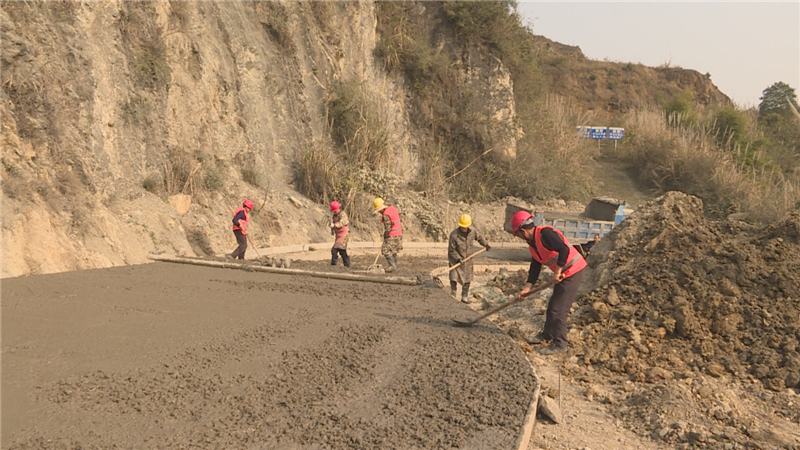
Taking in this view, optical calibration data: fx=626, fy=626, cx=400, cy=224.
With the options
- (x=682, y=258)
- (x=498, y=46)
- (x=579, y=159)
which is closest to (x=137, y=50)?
(x=682, y=258)

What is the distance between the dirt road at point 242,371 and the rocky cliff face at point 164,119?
69.8 inches

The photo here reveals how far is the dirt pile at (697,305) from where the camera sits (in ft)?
20.7

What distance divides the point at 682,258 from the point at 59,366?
666 centimetres

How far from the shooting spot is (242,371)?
5.05m

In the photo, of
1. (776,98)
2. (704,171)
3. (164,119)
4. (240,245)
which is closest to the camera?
(240,245)

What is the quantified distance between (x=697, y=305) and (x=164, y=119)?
1043cm

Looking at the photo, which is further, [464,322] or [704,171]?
[704,171]

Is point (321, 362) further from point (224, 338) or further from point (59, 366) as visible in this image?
point (59, 366)

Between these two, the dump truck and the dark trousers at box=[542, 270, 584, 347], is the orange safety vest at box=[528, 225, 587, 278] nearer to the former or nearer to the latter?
the dark trousers at box=[542, 270, 584, 347]

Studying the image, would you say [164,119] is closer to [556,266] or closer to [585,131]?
[556,266]

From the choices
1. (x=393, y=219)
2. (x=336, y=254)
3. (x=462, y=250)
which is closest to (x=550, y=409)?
(x=462, y=250)

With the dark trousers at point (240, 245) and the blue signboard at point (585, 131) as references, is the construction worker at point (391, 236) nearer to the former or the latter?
the dark trousers at point (240, 245)

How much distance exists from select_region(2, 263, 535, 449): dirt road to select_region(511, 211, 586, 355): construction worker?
2.18 ft

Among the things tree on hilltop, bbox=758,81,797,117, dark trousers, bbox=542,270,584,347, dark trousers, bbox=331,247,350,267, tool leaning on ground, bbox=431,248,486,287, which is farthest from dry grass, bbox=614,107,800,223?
dark trousers, bbox=542,270,584,347
